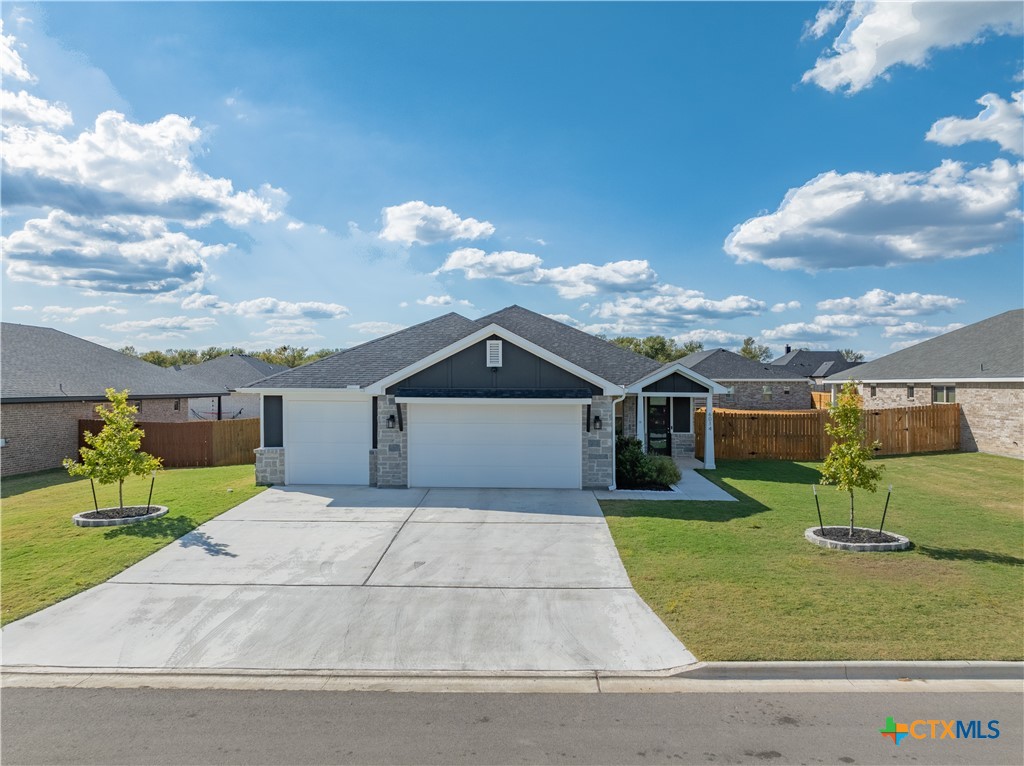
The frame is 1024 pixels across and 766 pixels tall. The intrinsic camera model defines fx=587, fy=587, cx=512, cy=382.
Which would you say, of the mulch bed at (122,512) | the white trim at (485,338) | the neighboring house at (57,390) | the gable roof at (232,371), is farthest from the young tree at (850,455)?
→ the gable roof at (232,371)

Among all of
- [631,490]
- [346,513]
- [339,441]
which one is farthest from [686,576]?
[339,441]

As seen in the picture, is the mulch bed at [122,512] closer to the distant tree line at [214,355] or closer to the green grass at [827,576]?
the green grass at [827,576]

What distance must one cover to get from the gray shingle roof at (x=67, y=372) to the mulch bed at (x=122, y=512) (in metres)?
9.91

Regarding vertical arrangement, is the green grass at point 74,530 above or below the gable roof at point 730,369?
below

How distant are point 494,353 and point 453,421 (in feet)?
6.83

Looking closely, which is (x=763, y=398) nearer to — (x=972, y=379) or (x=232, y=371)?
(x=972, y=379)

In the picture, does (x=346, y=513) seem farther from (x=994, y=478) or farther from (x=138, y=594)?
Answer: (x=994, y=478)

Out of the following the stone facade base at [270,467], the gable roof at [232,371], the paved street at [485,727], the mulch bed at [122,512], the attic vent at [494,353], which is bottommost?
the paved street at [485,727]

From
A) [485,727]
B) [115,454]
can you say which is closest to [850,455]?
[485,727]

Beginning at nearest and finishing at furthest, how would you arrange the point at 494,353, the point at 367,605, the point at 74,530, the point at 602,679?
the point at 602,679 → the point at 367,605 → the point at 74,530 → the point at 494,353

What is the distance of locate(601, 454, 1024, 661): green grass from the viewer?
6.67 m

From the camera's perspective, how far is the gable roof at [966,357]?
22.1m

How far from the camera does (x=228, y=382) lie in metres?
37.5

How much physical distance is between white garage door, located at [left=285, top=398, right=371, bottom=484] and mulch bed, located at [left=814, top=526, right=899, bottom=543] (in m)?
11.0
